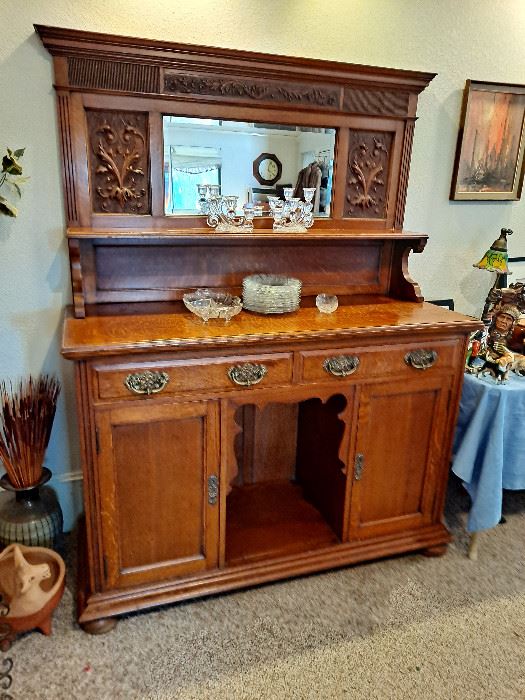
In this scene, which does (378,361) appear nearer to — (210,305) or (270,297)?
(270,297)

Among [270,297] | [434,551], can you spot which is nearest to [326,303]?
[270,297]

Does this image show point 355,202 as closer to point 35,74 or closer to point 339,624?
point 35,74

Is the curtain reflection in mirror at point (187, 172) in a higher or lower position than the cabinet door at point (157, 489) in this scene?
higher

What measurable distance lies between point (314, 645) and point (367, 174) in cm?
172

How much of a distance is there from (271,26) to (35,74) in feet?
2.72

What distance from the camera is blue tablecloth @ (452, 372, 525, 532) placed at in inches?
77.0

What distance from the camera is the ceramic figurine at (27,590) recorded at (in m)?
1.59

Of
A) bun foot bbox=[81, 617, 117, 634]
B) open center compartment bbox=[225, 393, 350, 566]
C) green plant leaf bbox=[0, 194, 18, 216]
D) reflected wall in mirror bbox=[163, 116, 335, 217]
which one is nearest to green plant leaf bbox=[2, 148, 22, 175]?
green plant leaf bbox=[0, 194, 18, 216]

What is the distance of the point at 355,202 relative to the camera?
6.98 feet

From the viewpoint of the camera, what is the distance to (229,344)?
1562 millimetres

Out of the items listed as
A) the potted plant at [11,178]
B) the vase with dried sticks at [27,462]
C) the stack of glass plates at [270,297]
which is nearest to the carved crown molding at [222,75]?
the potted plant at [11,178]

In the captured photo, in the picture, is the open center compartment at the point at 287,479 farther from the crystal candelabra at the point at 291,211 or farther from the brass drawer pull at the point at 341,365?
the crystal candelabra at the point at 291,211

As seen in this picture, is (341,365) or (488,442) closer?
(341,365)


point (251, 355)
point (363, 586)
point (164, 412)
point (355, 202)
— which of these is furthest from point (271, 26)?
point (363, 586)
